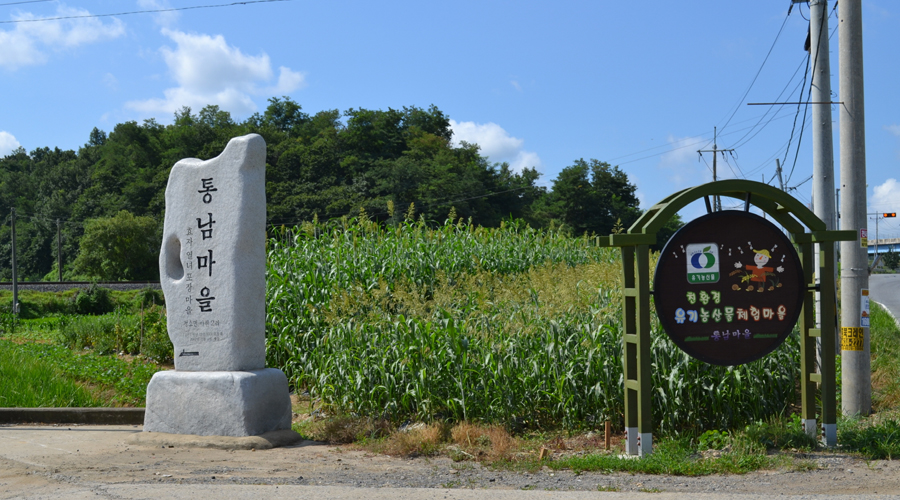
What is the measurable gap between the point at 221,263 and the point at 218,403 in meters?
1.51

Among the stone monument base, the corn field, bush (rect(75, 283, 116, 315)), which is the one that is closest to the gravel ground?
bush (rect(75, 283, 116, 315))

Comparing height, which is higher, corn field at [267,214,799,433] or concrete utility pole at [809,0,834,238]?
concrete utility pole at [809,0,834,238]

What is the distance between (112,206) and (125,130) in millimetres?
10343

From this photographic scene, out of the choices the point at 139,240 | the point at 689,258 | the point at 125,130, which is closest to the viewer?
the point at 689,258

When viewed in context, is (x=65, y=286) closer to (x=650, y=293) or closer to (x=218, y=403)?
(x=218, y=403)

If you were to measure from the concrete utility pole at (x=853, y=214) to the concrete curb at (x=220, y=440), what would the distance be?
5.85m

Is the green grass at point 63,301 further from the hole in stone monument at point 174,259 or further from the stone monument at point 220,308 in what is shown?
the stone monument at point 220,308

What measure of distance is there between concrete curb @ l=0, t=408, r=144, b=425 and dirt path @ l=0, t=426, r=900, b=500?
5.43ft

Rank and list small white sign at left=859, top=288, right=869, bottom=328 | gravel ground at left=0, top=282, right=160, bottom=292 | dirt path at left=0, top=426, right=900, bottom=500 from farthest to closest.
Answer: gravel ground at left=0, top=282, right=160, bottom=292 → small white sign at left=859, top=288, right=869, bottom=328 → dirt path at left=0, top=426, right=900, bottom=500

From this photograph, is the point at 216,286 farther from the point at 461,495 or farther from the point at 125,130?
the point at 125,130

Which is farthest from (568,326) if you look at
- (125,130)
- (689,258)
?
(125,130)

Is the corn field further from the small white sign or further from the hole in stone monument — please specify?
the hole in stone monument

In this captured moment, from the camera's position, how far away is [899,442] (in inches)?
233

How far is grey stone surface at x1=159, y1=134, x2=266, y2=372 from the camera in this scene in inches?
289
